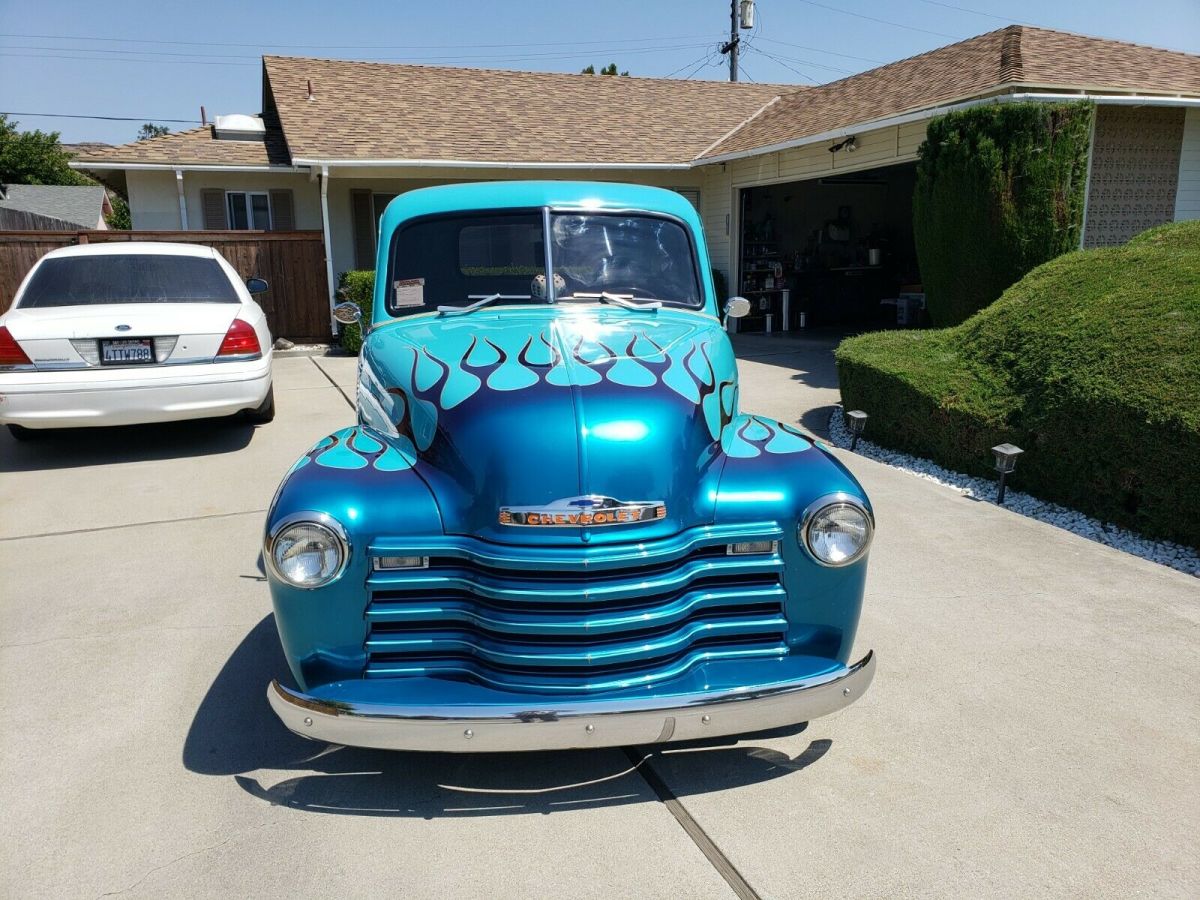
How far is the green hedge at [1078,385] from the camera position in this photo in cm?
501

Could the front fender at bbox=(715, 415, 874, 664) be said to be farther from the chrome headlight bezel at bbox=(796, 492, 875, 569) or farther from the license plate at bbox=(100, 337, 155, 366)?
the license plate at bbox=(100, 337, 155, 366)

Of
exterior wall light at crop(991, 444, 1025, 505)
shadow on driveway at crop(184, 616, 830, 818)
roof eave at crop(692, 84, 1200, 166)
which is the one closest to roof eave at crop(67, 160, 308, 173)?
roof eave at crop(692, 84, 1200, 166)

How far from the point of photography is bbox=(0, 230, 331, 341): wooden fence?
13219 millimetres

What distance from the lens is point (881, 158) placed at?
12.3 m

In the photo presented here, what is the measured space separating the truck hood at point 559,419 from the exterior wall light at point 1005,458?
2946 millimetres

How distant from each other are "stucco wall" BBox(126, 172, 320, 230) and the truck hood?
46.3ft

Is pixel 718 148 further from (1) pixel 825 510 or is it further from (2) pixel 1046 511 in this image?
(1) pixel 825 510

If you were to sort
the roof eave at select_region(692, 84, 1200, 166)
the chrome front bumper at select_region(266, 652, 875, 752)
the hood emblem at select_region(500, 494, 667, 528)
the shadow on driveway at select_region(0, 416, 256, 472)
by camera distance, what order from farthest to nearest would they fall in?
the roof eave at select_region(692, 84, 1200, 166) → the shadow on driveway at select_region(0, 416, 256, 472) → the hood emblem at select_region(500, 494, 667, 528) → the chrome front bumper at select_region(266, 652, 875, 752)

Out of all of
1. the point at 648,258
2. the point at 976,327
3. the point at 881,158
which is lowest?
the point at 976,327

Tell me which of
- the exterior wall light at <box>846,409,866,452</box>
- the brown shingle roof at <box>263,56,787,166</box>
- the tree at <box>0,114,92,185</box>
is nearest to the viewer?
the exterior wall light at <box>846,409,866,452</box>

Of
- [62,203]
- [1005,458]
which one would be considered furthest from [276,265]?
[62,203]

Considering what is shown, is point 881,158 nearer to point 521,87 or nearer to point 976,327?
point 976,327

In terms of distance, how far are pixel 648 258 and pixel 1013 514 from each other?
3114 millimetres

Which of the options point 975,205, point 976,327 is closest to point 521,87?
point 975,205
